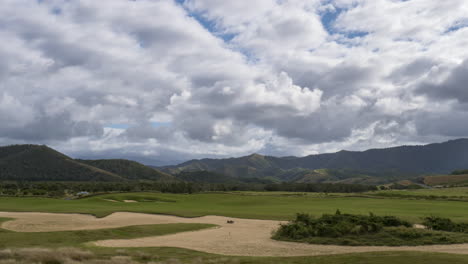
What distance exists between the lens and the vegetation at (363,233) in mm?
26000

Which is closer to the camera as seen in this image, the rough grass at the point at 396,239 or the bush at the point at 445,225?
the rough grass at the point at 396,239

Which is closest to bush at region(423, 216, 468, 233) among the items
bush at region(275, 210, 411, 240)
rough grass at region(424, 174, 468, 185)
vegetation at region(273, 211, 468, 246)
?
vegetation at region(273, 211, 468, 246)

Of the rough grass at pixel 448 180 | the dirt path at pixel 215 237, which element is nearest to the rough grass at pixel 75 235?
the dirt path at pixel 215 237

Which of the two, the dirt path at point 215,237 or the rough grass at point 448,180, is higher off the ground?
the rough grass at point 448,180

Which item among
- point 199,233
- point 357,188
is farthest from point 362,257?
point 357,188

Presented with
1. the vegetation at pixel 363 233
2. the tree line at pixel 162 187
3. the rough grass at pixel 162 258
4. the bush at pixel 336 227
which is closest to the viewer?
the rough grass at pixel 162 258

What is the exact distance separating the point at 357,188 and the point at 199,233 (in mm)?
111615

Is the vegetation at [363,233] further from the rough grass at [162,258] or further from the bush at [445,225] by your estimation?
the rough grass at [162,258]

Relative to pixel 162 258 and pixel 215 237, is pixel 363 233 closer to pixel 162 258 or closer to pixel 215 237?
pixel 215 237

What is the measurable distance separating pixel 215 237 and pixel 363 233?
11388 millimetres

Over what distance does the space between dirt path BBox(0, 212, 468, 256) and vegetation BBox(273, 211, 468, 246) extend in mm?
1266

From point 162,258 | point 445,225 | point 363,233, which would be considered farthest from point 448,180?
point 162,258

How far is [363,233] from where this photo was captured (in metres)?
28.1

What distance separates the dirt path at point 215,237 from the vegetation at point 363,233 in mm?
1266
